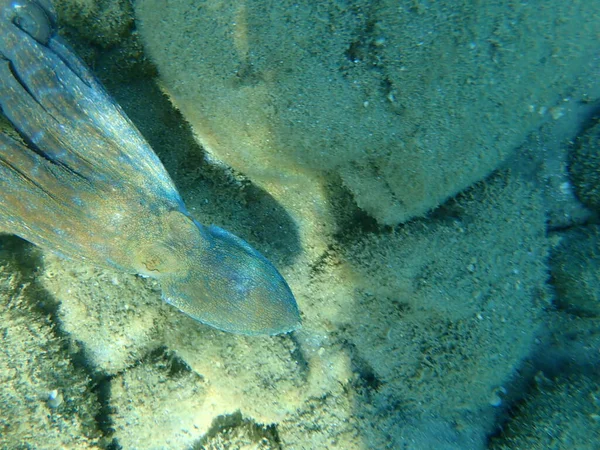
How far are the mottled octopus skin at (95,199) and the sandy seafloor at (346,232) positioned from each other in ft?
1.75

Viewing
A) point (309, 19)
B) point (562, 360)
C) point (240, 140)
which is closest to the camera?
point (309, 19)

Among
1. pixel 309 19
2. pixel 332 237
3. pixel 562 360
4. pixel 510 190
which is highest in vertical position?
pixel 309 19

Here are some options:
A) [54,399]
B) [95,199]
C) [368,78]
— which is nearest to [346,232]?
Result: [368,78]

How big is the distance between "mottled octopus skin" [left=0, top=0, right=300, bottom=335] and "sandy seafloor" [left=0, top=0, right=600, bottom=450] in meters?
0.53

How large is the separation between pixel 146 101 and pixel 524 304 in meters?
3.17

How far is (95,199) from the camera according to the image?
1872 millimetres

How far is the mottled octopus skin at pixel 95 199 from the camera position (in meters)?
1.86

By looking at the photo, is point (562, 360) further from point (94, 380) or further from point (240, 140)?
point (94, 380)

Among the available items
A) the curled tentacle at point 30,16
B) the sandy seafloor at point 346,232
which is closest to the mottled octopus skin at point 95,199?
the curled tentacle at point 30,16

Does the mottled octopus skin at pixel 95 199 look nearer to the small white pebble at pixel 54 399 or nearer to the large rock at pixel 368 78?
the large rock at pixel 368 78

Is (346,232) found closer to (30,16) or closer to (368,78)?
(368,78)

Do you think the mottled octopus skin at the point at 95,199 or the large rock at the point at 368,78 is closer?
the mottled octopus skin at the point at 95,199

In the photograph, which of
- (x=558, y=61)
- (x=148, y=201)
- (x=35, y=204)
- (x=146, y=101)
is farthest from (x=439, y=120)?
(x=35, y=204)

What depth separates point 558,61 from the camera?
2.34 m
